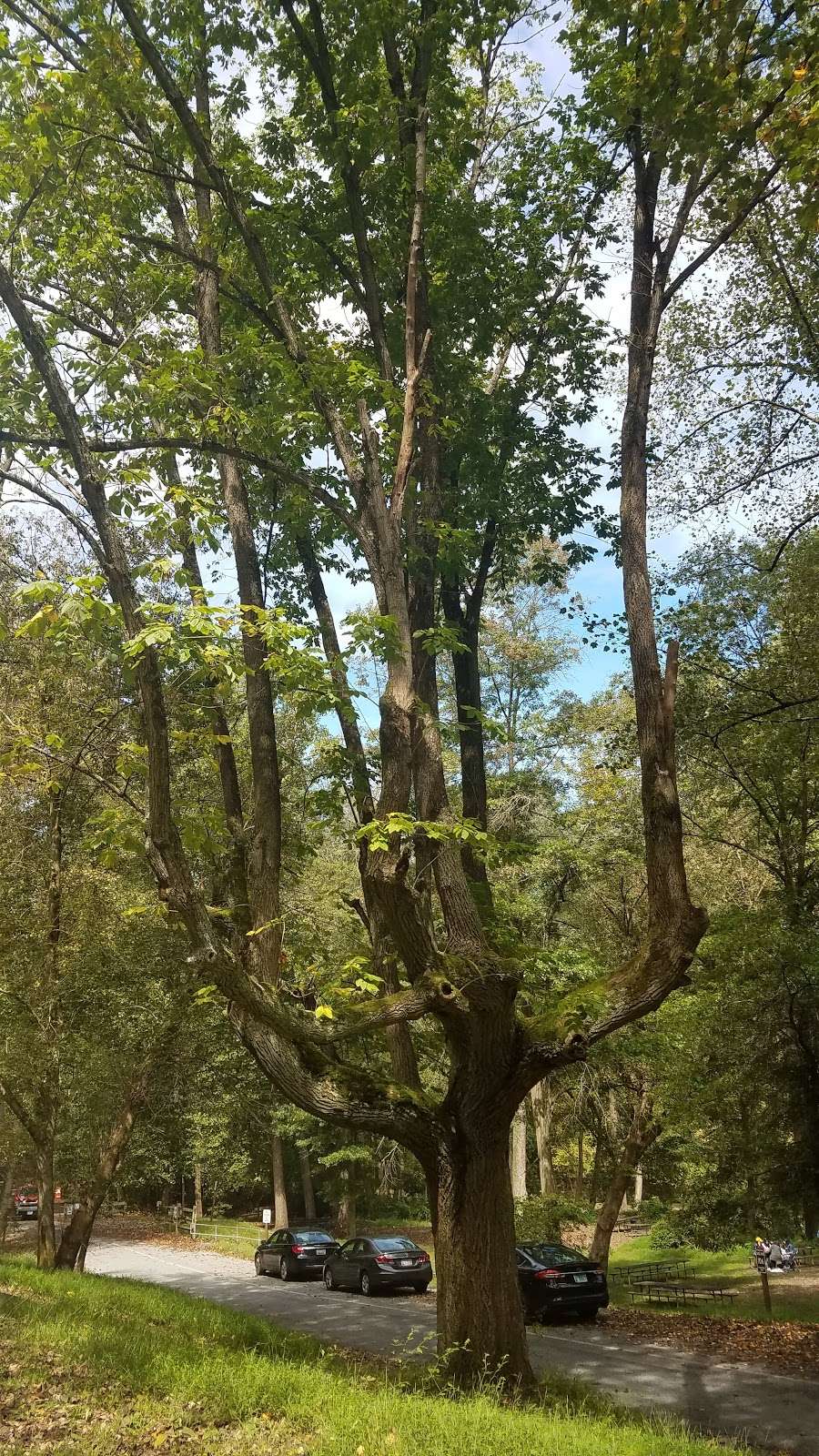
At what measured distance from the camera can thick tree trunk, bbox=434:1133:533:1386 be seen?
7594mm

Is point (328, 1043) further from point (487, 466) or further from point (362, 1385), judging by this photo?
point (487, 466)

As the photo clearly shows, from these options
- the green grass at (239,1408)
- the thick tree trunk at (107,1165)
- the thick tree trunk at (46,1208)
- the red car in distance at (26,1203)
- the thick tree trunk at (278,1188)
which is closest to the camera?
the green grass at (239,1408)

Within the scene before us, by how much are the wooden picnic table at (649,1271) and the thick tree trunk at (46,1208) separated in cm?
1236

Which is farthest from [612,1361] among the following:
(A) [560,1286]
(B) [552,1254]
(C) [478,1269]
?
(C) [478,1269]

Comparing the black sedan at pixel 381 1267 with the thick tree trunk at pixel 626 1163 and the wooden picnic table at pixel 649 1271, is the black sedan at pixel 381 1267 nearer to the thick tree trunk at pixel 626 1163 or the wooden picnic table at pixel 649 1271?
the thick tree trunk at pixel 626 1163

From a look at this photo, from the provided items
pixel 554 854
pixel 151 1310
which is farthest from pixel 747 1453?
pixel 554 854

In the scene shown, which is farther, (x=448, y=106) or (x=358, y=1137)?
(x=358, y=1137)

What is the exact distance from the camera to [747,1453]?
6145 mm

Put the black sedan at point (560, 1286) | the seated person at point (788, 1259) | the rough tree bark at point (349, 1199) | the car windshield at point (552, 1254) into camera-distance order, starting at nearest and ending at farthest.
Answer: the black sedan at point (560, 1286) < the car windshield at point (552, 1254) < the seated person at point (788, 1259) < the rough tree bark at point (349, 1199)

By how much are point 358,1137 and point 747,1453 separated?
24.5m

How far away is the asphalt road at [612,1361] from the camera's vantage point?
29.7ft

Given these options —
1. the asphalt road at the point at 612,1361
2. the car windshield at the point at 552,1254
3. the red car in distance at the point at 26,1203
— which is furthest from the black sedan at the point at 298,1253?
the red car in distance at the point at 26,1203

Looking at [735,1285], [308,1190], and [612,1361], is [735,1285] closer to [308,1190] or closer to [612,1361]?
[612,1361]

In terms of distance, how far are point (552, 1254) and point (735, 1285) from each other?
6.76 metres
